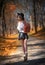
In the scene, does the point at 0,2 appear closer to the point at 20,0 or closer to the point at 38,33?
the point at 20,0

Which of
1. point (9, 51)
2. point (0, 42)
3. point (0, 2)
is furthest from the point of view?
point (0, 2)

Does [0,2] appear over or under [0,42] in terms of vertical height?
over

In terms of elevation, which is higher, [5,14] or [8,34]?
[5,14]

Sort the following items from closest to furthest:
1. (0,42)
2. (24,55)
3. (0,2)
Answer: (24,55) → (0,42) → (0,2)

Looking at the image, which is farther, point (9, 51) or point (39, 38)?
point (39, 38)

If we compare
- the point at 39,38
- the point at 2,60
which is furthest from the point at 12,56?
the point at 39,38

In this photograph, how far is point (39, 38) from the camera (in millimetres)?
4832

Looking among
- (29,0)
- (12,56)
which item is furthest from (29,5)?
(12,56)

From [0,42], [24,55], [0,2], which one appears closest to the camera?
[24,55]

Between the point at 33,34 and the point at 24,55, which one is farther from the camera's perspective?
the point at 33,34

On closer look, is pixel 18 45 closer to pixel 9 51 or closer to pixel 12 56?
pixel 9 51

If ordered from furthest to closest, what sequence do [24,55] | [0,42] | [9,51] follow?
[0,42] < [9,51] < [24,55]

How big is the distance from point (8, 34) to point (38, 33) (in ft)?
2.07

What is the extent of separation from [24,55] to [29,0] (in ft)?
5.40
